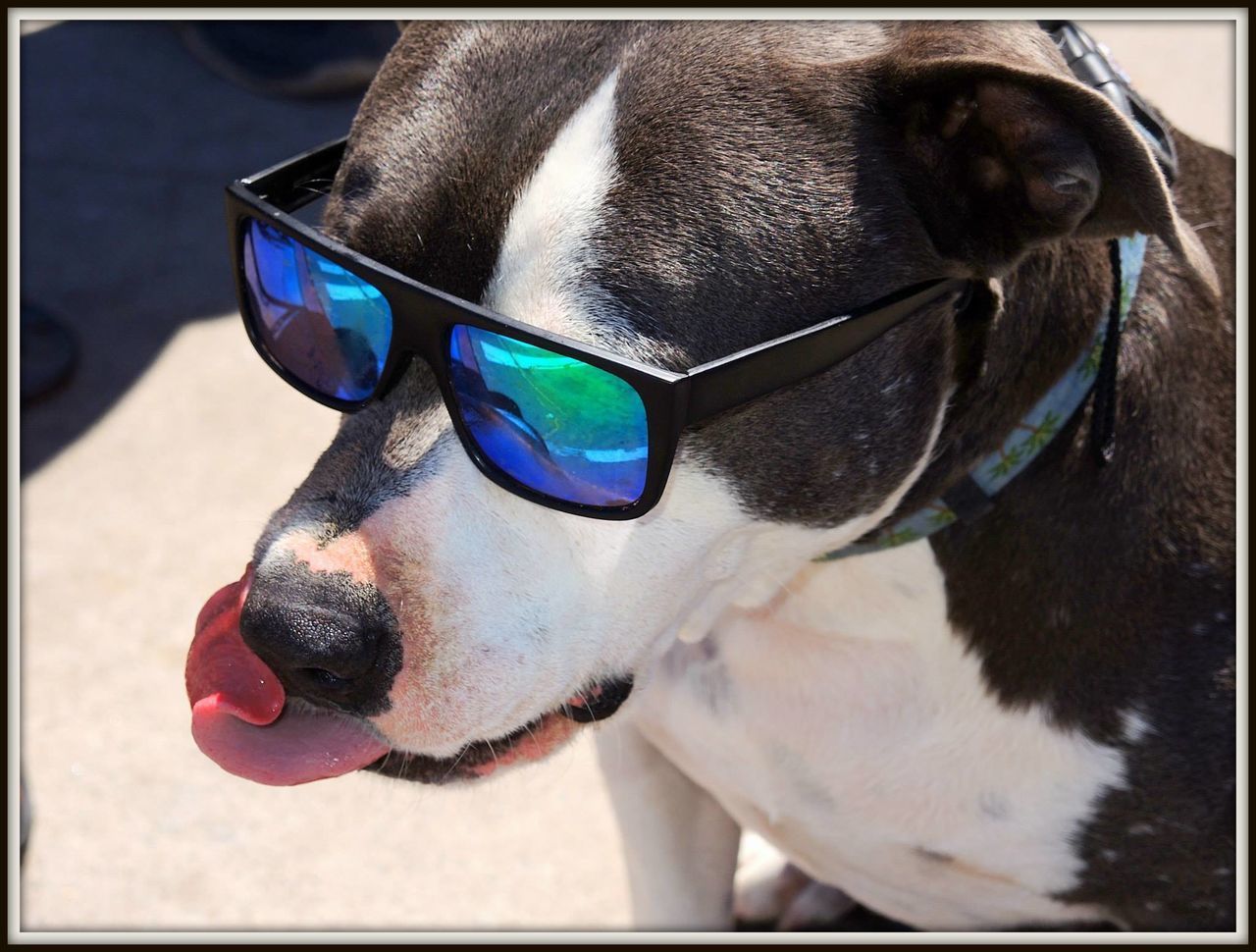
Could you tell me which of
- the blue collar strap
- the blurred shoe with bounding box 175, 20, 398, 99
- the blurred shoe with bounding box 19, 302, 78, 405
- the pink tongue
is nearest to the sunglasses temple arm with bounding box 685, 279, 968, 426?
the blue collar strap

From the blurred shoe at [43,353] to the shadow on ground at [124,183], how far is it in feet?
0.16

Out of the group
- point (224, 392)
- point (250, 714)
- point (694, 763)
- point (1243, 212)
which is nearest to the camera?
point (250, 714)

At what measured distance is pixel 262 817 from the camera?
9.34 feet

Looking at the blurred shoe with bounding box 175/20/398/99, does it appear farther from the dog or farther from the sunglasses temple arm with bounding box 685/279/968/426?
the sunglasses temple arm with bounding box 685/279/968/426

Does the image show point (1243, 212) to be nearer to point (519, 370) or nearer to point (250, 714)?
point (519, 370)

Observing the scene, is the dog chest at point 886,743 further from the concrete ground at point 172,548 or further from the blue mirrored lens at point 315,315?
the blue mirrored lens at point 315,315

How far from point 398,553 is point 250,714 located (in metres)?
0.32

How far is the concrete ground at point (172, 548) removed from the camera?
2.75 metres

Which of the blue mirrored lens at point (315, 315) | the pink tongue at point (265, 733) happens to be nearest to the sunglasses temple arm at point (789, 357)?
the blue mirrored lens at point (315, 315)

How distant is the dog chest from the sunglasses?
41 cm

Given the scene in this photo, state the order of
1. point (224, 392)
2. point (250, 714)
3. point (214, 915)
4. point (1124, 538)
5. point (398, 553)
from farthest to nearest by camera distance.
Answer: point (224, 392), point (214, 915), point (1124, 538), point (250, 714), point (398, 553)

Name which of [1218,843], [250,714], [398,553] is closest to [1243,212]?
[1218,843]

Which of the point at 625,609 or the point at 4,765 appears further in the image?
the point at 4,765

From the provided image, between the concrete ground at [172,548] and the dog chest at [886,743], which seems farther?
the concrete ground at [172,548]
